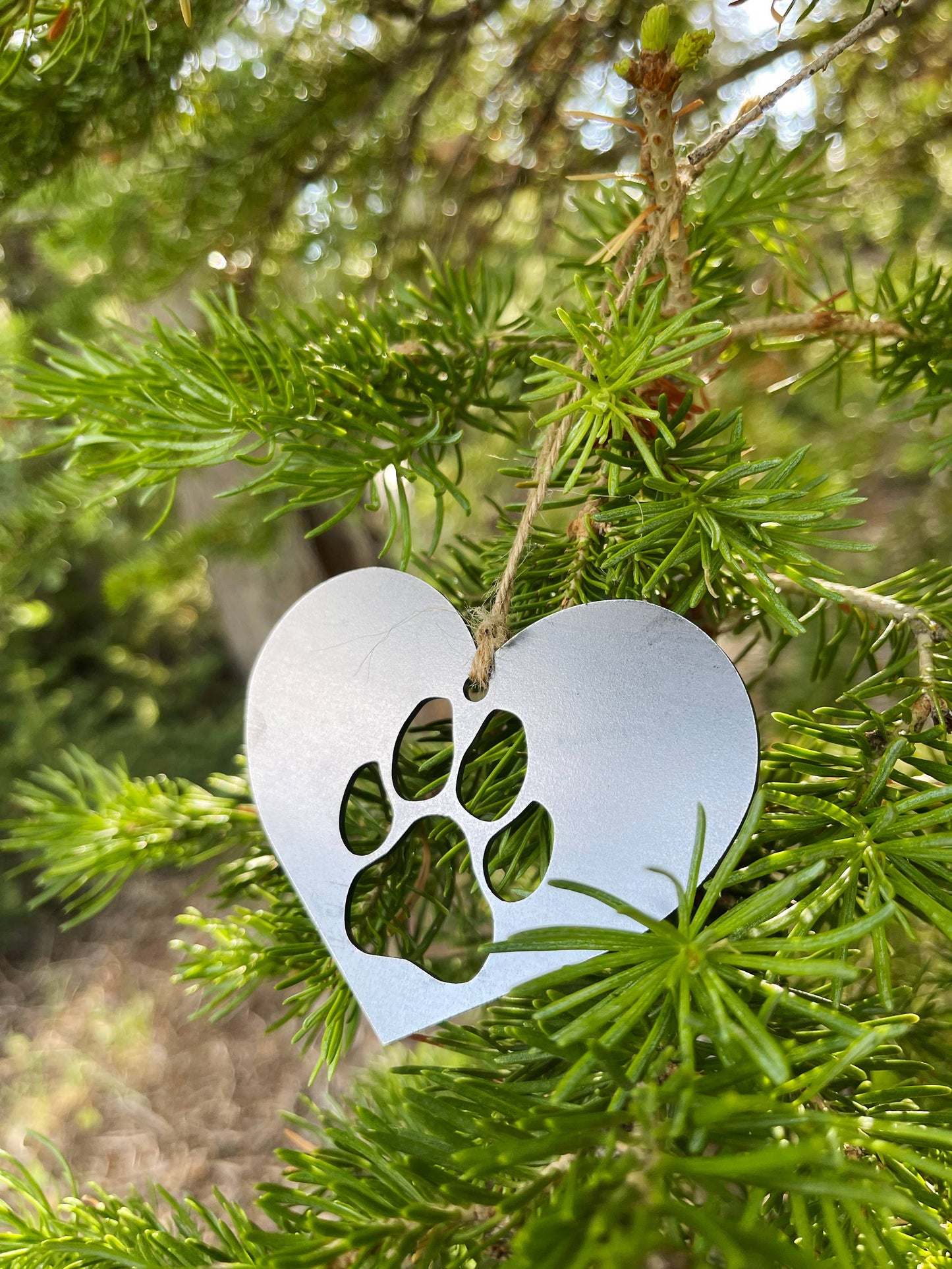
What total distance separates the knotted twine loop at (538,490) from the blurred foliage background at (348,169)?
0.08m

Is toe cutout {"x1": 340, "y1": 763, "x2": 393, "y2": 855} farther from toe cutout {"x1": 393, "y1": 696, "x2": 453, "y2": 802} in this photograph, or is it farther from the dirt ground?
the dirt ground

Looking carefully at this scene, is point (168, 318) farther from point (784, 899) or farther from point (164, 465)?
point (784, 899)

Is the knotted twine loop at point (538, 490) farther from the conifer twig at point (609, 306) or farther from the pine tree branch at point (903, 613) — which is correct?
the pine tree branch at point (903, 613)

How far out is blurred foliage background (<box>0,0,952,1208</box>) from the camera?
46 cm

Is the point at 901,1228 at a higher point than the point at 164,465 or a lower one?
lower

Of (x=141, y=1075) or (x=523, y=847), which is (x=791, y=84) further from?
(x=141, y=1075)

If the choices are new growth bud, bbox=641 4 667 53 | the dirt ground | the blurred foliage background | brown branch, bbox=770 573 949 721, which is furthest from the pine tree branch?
the dirt ground

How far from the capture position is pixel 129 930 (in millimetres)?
2006

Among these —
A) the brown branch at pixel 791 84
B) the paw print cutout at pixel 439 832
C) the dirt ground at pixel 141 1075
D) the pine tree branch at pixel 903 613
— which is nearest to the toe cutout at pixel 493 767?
the paw print cutout at pixel 439 832

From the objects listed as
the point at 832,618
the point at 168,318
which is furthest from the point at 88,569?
the point at 832,618

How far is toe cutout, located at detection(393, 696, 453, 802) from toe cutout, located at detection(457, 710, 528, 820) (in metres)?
0.01

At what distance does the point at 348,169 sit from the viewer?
30.1 inches

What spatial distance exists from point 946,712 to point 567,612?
150mm

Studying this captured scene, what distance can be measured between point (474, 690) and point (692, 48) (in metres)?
0.26
